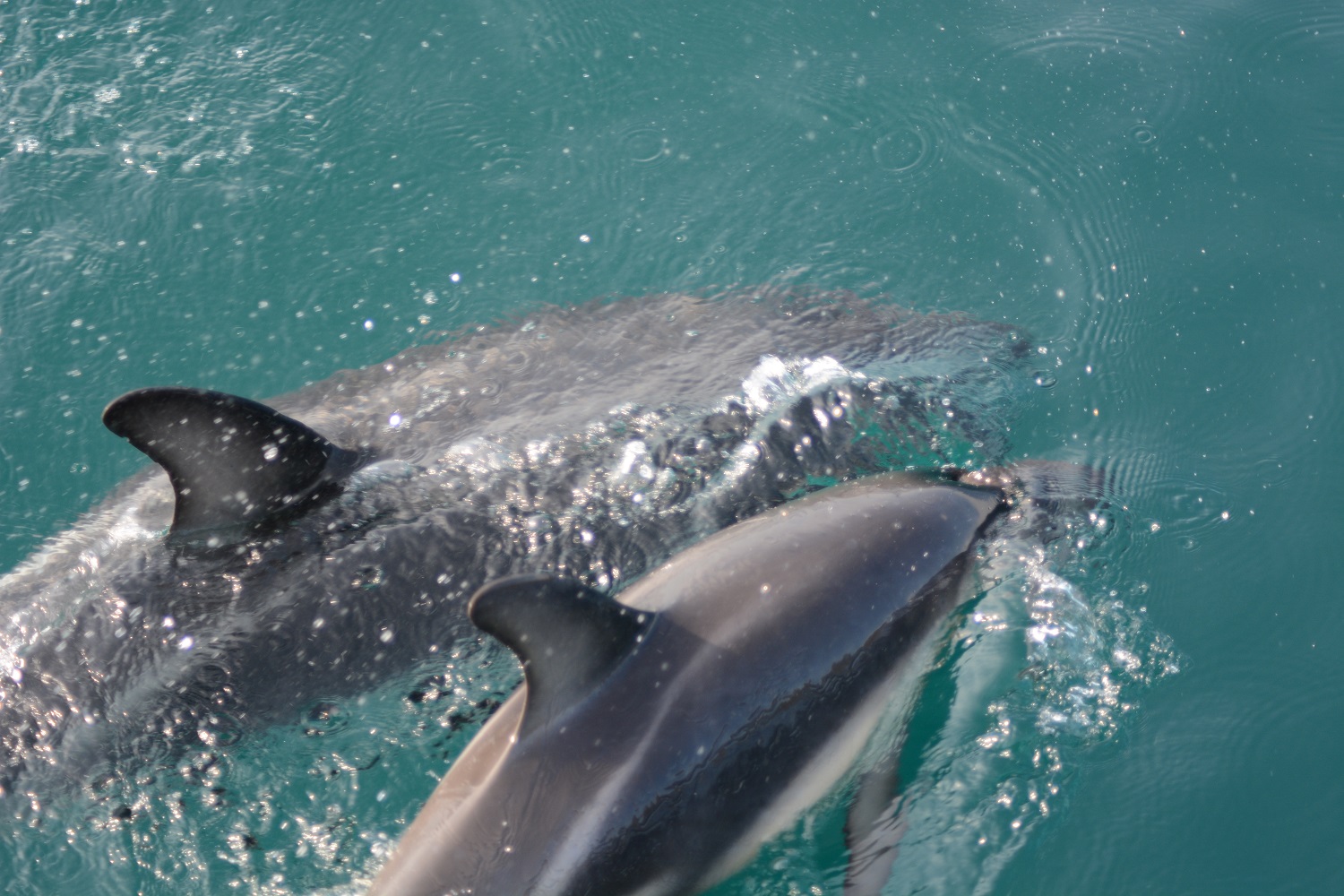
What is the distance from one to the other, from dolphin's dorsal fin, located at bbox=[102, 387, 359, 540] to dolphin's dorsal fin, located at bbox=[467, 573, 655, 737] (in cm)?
196

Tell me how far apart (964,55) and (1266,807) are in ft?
21.1

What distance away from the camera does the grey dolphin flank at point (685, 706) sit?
3.94 m

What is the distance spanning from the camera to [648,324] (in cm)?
693

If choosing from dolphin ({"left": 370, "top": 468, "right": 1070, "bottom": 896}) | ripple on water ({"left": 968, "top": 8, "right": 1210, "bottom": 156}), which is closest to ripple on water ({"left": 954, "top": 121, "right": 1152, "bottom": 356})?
ripple on water ({"left": 968, "top": 8, "right": 1210, "bottom": 156})

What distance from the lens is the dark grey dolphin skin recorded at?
509cm

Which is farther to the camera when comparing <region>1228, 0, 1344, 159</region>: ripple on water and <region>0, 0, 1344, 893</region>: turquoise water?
<region>1228, 0, 1344, 159</region>: ripple on water

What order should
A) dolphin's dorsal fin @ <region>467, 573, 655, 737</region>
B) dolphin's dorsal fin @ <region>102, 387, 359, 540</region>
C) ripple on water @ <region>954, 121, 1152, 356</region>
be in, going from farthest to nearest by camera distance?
ripple on water @ <region>954, 121, 1152, 356</region>
dolphin's dorsal fin @ <region>102, 387, 359, 540</region>
dolphin's dorsal fin @ <region>467, 573, 655, 737</region>

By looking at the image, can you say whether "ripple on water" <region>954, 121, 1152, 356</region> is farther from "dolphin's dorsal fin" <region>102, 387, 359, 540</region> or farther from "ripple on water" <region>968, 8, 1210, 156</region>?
"dolphin's dorsal fin" <region>102, 387, 359, 540</region>

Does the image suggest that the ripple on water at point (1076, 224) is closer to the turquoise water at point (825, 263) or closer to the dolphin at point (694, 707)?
the turquoise water at point (825, 263)

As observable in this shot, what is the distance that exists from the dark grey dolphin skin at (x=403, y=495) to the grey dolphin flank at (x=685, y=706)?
111cm

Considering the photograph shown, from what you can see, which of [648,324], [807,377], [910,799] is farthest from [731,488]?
[910,799]

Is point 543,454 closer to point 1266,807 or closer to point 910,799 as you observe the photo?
point 910,799

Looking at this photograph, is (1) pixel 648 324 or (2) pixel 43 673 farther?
(1) pixel 648 324

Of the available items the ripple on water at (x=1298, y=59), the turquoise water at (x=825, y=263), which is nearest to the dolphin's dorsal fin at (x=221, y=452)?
the turquoise water at (x=825, y=263)
